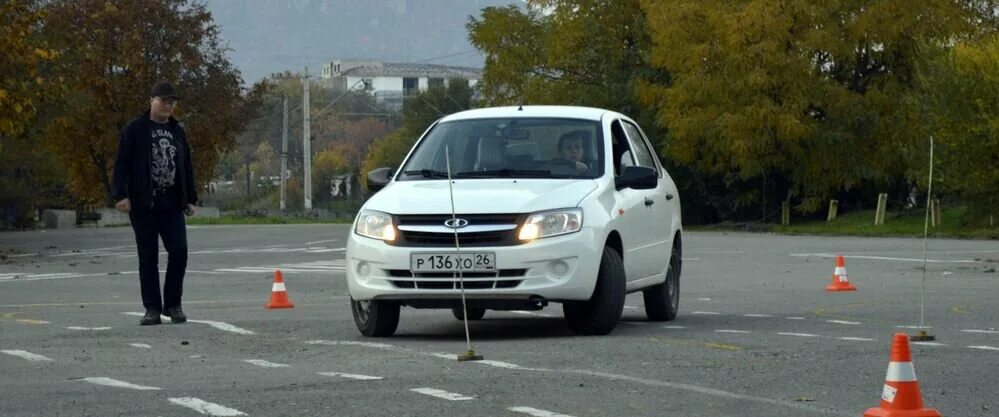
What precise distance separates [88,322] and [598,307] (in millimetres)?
4796

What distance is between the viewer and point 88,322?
50.7ft

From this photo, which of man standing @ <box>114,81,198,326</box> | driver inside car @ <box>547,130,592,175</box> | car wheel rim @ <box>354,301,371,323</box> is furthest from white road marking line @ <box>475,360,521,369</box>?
man standing @ <box>114,81,198,326</box>

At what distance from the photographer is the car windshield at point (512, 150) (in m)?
13.6

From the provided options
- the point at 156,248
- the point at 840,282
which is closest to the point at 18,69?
the point at 840,282

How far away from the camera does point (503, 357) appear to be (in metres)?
11.3

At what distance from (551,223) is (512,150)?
126 cm

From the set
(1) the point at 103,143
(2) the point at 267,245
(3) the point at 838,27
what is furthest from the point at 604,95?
(2) the point at 267,245

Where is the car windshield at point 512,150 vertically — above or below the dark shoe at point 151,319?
above

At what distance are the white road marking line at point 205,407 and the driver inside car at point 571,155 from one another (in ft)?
16.5

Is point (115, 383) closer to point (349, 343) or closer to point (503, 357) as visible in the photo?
point (503, 357)

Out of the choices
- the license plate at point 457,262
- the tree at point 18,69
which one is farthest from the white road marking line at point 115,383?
the tree at point 18,69

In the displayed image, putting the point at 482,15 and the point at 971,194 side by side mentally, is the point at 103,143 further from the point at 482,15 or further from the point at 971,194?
the point at 971,194

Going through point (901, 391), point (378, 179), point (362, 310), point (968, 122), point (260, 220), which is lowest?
point (260, 220)

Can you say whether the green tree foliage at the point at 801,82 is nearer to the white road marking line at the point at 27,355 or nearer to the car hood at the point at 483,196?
the car hood at the point at 483,196
